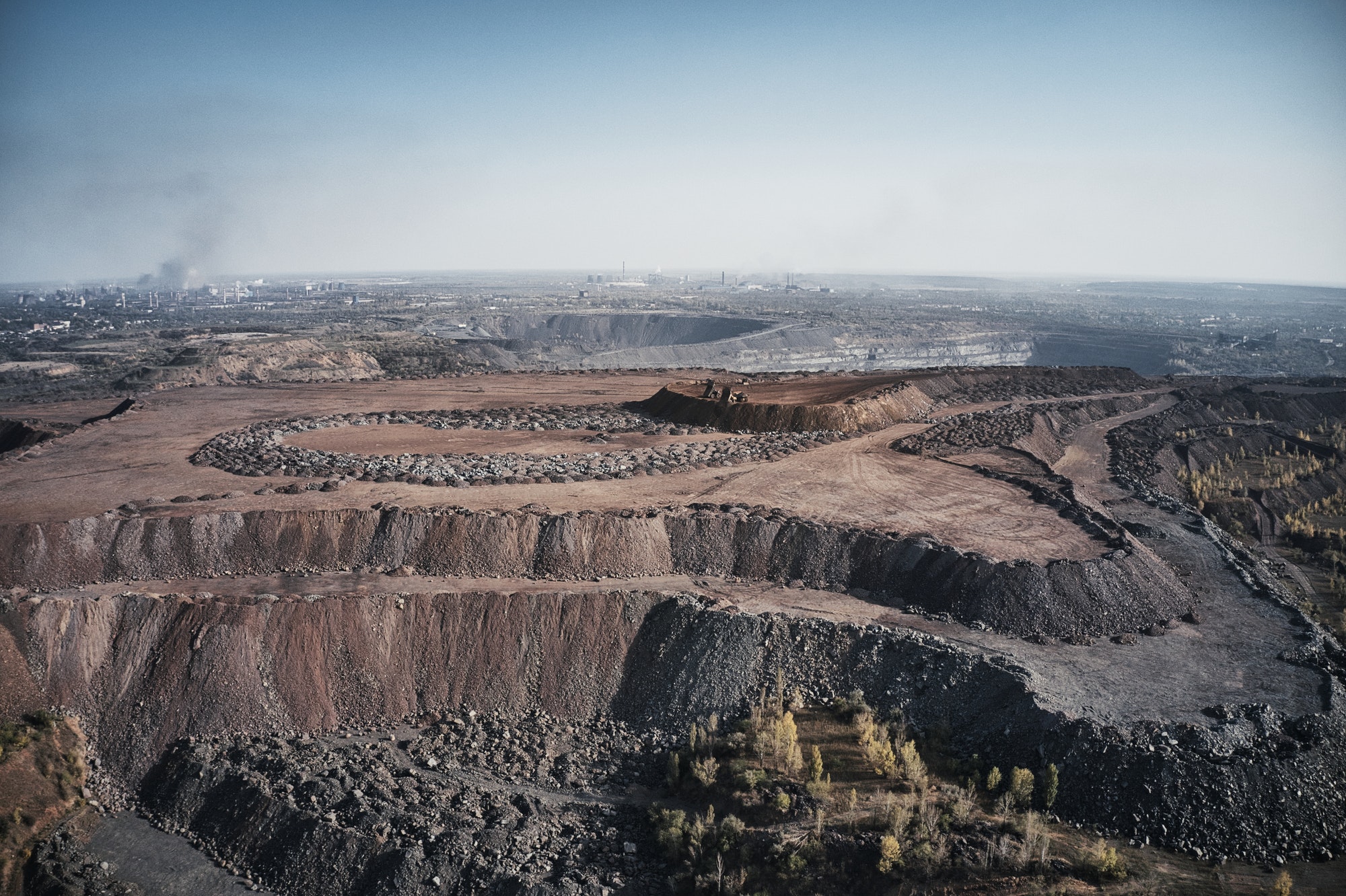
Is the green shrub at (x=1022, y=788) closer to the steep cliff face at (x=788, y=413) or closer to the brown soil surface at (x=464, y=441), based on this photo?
the brown soil surface at (x=464, y=441)

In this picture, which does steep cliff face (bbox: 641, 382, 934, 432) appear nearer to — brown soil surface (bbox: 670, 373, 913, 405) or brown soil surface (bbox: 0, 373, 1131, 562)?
brown soil surface (bbox: 670, 373, 913, 405)

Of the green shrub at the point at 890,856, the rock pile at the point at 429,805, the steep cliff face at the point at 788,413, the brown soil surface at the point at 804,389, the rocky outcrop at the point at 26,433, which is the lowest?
the rock pile at the point at 429,805

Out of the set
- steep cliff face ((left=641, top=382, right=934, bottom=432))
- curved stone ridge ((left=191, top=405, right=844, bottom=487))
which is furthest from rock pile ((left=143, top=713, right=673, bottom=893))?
steep cliff face ((left=641, top=382, right=934, bottom=432))

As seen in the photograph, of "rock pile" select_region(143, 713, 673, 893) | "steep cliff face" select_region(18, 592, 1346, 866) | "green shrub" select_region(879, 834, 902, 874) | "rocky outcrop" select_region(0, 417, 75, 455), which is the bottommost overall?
"rock pile" select_region(143, 713, 673, 893)

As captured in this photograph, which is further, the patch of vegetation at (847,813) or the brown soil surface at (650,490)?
the brown soil surface at (650,490)

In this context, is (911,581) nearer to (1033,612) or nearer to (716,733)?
(1033,612)

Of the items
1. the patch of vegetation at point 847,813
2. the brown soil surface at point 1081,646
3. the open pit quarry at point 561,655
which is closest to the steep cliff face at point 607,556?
the open pit quarry at point 561,655
